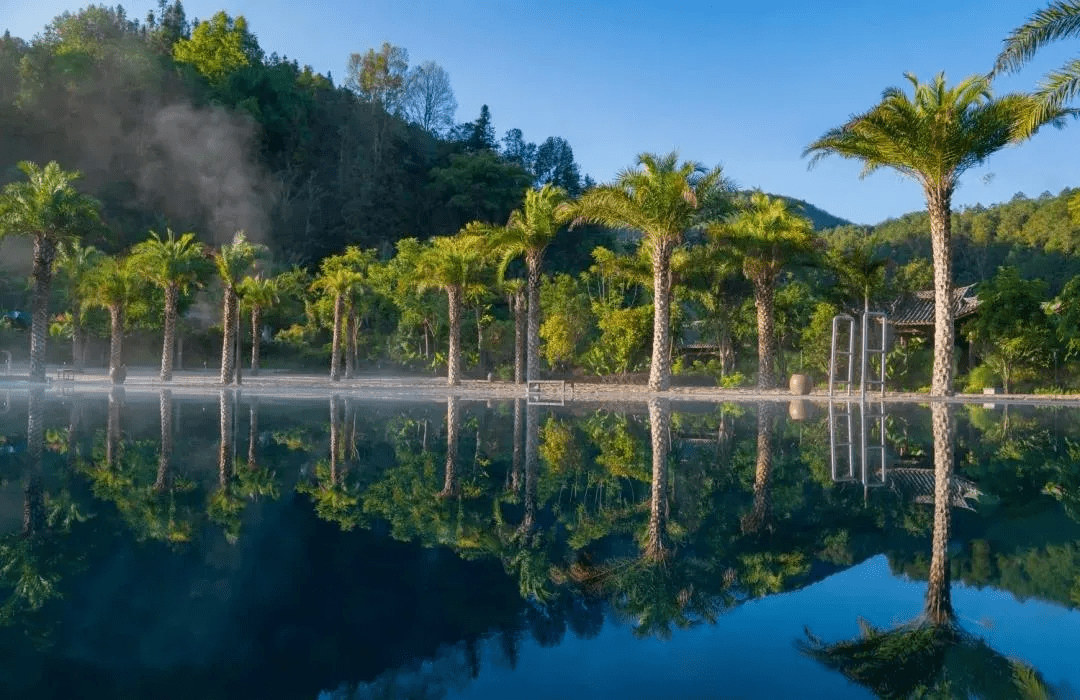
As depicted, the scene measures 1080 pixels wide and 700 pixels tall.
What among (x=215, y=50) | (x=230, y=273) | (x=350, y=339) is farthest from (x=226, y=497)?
(x=215, y=50)

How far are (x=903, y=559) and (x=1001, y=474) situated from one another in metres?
4.69

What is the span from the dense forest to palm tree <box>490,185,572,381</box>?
0.35 feet

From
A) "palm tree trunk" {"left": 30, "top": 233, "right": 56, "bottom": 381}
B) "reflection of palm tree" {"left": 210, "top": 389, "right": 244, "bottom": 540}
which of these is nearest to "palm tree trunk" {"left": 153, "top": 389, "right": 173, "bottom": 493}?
"reflection of palm tree" {"left": 210, "top": 389, "right": 244, "bottom": 540}

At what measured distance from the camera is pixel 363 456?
416 inches

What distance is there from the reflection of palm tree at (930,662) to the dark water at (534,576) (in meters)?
0.01

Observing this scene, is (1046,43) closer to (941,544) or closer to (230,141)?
(941,544)

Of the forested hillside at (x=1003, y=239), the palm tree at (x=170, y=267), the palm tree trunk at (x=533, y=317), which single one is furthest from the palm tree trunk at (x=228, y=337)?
the forested hillside at (x=1003, y=239)

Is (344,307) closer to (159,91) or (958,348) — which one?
(958,348)

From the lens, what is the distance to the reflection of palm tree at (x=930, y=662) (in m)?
3.27

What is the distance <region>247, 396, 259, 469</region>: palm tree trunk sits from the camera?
→ 997cm

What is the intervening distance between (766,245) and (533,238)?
27.4ft

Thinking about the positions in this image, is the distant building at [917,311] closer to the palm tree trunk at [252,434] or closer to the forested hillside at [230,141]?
the palm tree trunk at [252,434]

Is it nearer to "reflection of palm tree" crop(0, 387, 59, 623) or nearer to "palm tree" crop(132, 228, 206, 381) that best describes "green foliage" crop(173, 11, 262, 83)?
"palm tree" crop(132, 228, 206, 381)

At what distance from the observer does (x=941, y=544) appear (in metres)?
5.64
